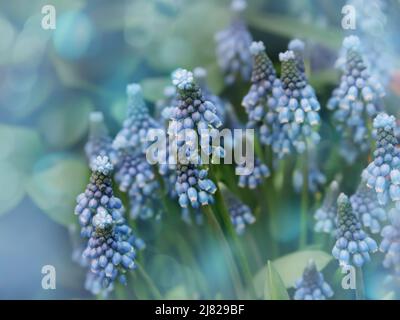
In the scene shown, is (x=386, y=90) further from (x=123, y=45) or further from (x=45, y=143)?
(x=45, y=143)

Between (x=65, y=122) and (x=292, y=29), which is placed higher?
(x=292, y=29)

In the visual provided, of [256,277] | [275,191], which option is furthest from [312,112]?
[256,277]

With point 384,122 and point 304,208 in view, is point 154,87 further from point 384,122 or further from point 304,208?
point 384,122

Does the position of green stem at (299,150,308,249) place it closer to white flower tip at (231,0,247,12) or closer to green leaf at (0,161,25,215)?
white flower tip at (231,0,247,12)

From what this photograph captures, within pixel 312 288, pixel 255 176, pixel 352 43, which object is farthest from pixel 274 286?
pixel 352 43

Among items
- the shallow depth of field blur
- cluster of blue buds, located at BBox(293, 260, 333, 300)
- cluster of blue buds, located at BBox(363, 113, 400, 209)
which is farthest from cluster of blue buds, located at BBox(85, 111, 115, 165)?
cluster of blue buds, located at BBox(363, 113, 400, 209)

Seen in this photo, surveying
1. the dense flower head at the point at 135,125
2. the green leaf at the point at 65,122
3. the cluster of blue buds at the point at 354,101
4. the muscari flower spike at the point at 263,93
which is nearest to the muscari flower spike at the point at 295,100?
the muscari flower spike at the point at 263,93
